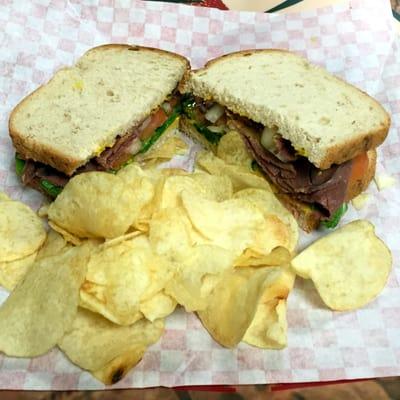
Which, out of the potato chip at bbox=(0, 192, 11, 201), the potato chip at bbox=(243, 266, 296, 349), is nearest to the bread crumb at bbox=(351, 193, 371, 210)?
the potato chip at bbox=(243, 266, 296, 349)

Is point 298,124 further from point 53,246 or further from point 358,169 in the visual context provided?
point 53,246

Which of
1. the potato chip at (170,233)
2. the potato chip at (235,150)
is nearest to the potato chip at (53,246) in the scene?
the potato chip at (170,233)

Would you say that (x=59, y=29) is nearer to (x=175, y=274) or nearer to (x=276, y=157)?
(x=276, y=157)

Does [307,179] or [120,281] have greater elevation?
[120,281]

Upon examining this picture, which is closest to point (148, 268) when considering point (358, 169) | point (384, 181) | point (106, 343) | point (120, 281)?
point (120, 281)

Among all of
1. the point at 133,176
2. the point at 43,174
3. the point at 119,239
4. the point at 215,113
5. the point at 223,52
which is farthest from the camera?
the point at 223,52

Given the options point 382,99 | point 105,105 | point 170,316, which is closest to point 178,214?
point 170,316

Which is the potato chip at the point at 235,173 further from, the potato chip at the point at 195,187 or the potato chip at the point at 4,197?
the potato chip at the point at 4,197
